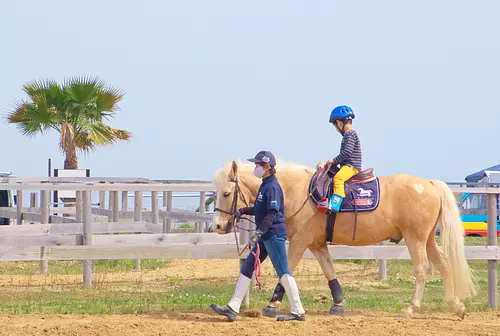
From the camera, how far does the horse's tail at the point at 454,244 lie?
10.6 meters

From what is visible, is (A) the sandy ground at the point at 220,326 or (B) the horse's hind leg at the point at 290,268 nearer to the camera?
(A) the sandy ground at the point at 220,326

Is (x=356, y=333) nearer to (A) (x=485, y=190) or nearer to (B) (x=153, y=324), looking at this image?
(B) (x=153, y=324)

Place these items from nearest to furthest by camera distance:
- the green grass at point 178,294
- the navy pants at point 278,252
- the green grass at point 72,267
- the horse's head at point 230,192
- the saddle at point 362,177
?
the navy pants at point 278,252 → the horse's head at point 230,192 → the saddle at point 362,177 → the green grass at point 178,294 → the green grass at point 72,267

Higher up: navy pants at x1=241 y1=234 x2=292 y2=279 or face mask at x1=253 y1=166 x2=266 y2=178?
face mask at x1=253 y1=166 x2=266 y2=178

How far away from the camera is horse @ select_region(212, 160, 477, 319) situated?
34.0 ft

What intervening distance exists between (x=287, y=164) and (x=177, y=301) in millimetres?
2503

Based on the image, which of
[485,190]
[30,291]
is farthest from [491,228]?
[30,291]

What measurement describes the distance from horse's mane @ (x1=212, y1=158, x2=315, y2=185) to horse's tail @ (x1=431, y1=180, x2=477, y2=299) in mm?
1633

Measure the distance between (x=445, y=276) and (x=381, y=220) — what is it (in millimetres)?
1081

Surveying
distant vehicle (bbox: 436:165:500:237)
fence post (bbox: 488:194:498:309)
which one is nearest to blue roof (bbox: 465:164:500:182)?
distant vehicle (bbox: 436:165:500:237)

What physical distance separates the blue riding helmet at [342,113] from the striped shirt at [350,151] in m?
0.22

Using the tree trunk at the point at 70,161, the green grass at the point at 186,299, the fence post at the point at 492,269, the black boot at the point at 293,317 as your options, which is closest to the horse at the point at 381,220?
the black boot at the point at 293,317

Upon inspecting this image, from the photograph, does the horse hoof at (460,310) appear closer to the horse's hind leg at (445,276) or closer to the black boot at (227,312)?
the horse's hind leg at (445,276)

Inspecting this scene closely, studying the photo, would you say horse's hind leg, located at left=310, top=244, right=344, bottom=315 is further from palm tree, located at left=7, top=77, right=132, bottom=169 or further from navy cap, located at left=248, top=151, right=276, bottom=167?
palm tree, located at left=7, top=77, right=132, bottom=169
